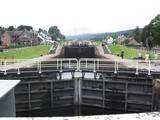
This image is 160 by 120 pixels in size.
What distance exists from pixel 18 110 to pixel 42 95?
5.01ft

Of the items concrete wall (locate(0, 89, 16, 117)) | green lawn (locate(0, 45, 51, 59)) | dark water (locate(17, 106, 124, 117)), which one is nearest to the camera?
concrete wall (locate(0, 89, 16, 117))

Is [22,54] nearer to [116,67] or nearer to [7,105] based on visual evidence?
[116,67]

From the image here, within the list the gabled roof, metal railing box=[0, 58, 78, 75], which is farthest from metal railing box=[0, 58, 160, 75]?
the gabled roof

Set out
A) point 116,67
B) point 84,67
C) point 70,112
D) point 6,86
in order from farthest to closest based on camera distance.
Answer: point 84,67
point 116,67
point 70,112
point 6,86

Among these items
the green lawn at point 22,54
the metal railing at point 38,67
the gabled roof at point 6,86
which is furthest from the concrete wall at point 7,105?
the green lawn at point 22,54

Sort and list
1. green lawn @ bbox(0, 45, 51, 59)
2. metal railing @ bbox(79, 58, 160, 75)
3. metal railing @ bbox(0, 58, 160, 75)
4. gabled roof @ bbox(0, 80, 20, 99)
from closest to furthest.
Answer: gabled roof @ bbox(0, 80, 20, 99), metal railing @ bbox(79, 58, 160, 75), metal railing @ bbox(0, 58, 160, 75), green lawn @ bbox(0, 45, 51, 59)

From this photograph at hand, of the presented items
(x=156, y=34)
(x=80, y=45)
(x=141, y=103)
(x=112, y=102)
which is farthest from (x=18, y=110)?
(x=156, y=34)

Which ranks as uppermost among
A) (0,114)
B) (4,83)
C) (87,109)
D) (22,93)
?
(4,83)

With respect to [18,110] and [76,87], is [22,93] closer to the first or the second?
[18,110]

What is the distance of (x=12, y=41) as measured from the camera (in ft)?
282

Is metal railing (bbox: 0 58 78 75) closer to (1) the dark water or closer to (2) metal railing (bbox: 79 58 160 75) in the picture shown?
(2) metal railing (bbox: 79 58 160 75)

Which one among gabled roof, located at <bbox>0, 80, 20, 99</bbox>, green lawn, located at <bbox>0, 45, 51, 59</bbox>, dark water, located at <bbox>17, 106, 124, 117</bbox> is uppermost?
gabled roof, located at <bbox>0, 80, 20, 99</bbox>

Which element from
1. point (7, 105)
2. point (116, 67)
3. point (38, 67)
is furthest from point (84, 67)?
point (7, 105)

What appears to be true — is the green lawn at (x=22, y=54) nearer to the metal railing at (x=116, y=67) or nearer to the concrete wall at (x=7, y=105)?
the metal railing at (x=116, y=67)
